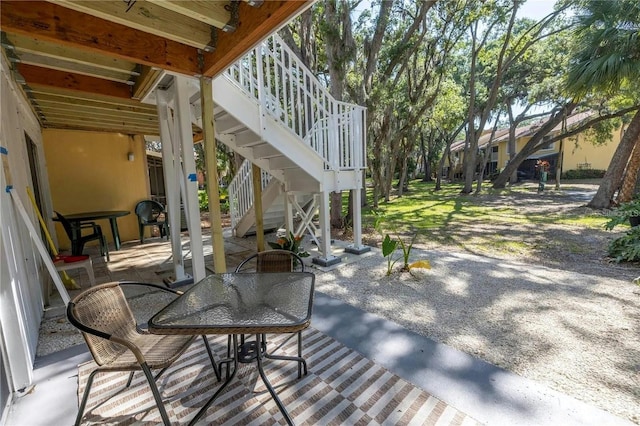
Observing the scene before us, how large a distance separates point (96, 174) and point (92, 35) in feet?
16.5

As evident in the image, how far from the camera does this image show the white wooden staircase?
3.39 metres

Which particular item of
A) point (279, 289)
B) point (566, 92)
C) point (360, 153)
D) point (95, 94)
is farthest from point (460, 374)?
point (566, 92)

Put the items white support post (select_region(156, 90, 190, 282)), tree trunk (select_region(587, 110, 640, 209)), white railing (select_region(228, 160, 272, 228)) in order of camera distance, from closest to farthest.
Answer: white support post (select_region(156, 90, 190, 282)) < white railing (select_region(228, 160, 272, 228)) < tree trunk (select_region(587, 110, 640, 209))

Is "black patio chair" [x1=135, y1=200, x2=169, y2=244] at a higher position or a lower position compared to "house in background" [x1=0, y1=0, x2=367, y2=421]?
lower

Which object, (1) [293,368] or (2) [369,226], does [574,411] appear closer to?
(1) [293,368]

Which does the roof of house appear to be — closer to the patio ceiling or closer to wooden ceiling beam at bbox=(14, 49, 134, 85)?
the patio ceiling

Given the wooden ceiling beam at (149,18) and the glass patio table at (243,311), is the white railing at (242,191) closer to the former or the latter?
the wooden ceiling beam at (149,18)

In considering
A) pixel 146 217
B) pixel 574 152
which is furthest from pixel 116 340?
pixel 574 152

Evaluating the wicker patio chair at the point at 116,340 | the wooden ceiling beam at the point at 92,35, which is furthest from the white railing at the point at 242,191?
the wicker patio chair at the point at 116,340

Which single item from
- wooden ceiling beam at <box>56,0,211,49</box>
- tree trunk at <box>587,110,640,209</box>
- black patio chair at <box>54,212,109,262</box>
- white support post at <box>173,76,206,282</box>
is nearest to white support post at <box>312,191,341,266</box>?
white support post at <box>173,76,206,282</box>

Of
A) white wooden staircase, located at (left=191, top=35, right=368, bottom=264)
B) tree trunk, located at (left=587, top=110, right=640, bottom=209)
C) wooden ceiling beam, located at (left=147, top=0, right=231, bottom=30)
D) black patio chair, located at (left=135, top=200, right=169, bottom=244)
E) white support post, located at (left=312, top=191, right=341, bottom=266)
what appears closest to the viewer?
wooden ceiling beam, located at (left=147, top=0, right=231, bottom=30)

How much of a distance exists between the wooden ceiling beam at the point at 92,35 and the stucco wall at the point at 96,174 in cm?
484

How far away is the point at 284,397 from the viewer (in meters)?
1.77

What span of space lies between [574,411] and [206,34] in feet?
12.3
